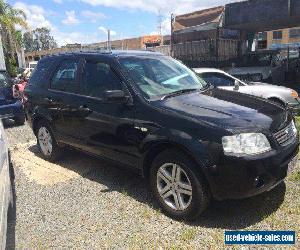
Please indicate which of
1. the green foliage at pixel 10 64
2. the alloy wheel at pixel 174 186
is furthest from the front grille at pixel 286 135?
the green foliage at pixel 10 64

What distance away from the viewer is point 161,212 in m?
4.37

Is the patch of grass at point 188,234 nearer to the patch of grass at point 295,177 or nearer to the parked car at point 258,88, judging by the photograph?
the patch of grass at point 295,177

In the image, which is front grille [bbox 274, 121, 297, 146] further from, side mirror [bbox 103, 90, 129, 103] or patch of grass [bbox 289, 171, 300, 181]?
side mirror [bbox 103, 90, 129, 103]

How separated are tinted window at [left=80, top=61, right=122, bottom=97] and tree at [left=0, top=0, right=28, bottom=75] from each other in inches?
Result: 1052

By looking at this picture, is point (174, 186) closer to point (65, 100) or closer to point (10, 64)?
point (65, 100)

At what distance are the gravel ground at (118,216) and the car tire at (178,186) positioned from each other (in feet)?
0.49

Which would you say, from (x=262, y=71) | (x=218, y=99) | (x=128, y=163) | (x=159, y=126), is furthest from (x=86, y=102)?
(x=262, y=71)

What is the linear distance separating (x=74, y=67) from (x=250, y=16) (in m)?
15.7

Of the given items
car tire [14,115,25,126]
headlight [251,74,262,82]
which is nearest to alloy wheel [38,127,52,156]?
car tire [14,115,25,126]

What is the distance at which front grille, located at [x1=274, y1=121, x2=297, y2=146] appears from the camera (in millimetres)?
3908

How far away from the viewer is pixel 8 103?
32.7 ft

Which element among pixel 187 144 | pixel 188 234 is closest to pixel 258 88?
pixel 187 144

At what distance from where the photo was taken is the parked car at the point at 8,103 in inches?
387

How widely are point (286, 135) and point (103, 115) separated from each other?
2.29m
